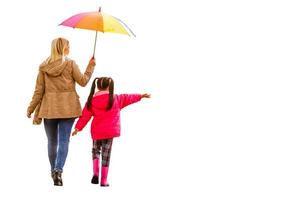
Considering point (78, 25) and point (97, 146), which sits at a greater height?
point (78, 25)

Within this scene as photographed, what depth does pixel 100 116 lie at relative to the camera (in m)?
20.0

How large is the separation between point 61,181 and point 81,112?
103 centimetres

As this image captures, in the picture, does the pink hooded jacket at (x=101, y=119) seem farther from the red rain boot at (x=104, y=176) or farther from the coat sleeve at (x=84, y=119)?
the red rain boot at (x=104, y=176)

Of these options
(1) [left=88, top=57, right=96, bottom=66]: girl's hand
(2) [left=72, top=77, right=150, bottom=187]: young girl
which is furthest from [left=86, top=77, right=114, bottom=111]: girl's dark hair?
(1) [left=88, top=57, right=96, bottom=66]: girl's hand

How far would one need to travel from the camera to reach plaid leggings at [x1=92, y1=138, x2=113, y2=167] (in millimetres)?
19953

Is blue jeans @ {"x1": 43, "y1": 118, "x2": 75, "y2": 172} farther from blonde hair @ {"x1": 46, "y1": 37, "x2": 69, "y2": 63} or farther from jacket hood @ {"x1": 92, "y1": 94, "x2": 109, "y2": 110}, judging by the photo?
blonde hair @ {"x1": 46, "y1": 37, "x2": 69, "y2": 63}

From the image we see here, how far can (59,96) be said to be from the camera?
19.8 m

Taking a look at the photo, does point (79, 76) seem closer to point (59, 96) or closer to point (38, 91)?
point (59, 96)

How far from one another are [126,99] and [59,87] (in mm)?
999

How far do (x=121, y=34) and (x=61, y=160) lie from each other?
200 cm

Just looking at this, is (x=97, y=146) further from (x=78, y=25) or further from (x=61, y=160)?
(x=78, y=25)

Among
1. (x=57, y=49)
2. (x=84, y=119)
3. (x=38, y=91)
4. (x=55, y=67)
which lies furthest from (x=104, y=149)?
(x=57, y=49)

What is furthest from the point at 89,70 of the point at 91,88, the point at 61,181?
the point at 61,181

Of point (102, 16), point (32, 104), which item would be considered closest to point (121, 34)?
point (102, 16)
